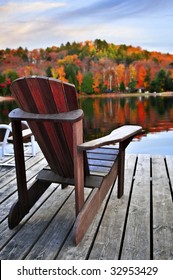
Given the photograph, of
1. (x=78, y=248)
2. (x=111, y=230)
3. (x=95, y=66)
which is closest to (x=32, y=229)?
(x=78, y=248)

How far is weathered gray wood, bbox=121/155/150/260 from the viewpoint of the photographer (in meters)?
1.43

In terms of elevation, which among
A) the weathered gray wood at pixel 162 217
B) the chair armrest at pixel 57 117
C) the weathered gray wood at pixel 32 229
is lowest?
the weathered gray wood at pixel 162 217

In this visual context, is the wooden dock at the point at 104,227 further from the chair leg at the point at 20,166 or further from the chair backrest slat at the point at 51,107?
the chair backrest slat at the point at 51,107

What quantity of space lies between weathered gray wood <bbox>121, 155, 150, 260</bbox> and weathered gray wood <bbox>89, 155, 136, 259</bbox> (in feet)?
0.14

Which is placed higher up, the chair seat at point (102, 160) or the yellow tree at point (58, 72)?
the yellow tree at point (58, 72)

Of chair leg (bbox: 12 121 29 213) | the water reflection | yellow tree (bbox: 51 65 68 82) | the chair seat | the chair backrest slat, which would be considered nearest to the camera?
the chair backrest slat

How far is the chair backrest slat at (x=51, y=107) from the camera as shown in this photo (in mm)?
1372

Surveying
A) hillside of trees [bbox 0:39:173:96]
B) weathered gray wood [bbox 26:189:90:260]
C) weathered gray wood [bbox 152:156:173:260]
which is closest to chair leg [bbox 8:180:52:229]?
weathered gray wood [bbox 26:189:90:260]

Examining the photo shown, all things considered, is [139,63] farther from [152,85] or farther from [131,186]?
[131,186]

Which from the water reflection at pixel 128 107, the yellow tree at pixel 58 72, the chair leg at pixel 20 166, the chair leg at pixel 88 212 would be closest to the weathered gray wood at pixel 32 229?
the chair leg at pixel 20 166

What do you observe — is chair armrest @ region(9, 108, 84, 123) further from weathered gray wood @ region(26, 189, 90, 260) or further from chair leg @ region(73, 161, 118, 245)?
weathered gray wood @ region(26, 189, 90, 260)

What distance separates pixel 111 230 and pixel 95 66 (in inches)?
497

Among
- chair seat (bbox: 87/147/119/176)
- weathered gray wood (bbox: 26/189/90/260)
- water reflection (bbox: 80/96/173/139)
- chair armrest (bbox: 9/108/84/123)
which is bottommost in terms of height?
water reflection (bbox: 80/96/173/139)
